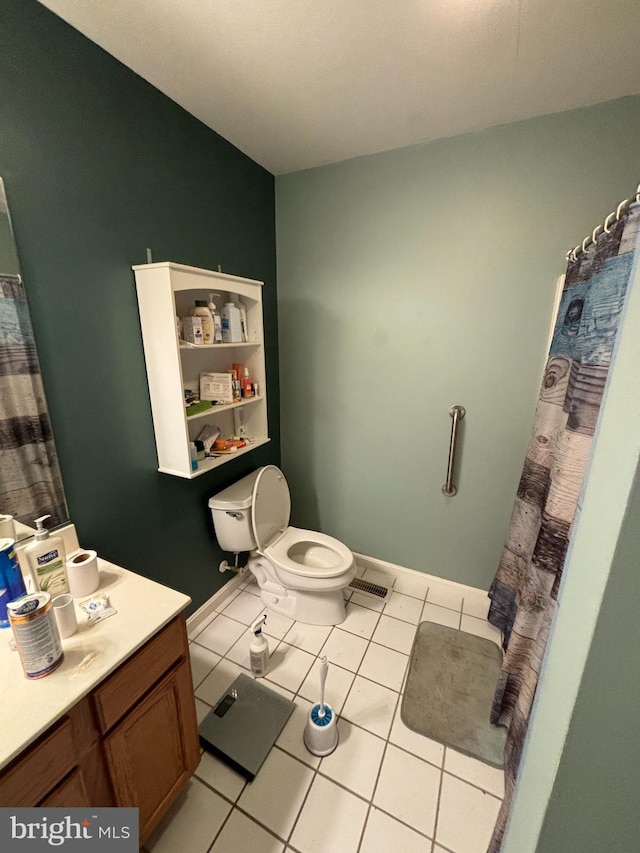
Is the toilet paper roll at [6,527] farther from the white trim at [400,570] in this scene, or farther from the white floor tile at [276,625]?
the white trim at [400,570]

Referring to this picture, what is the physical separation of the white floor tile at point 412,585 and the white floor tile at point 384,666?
0.45m

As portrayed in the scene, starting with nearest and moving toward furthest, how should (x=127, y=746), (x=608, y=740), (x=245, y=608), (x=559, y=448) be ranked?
(x=608, y=740) → (x=127, y=746) → (x=559, y=448) → (x=245, y=608)

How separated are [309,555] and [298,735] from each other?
2.70 feet

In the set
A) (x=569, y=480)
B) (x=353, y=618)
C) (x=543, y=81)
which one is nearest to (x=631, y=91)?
(x=543, y=81)

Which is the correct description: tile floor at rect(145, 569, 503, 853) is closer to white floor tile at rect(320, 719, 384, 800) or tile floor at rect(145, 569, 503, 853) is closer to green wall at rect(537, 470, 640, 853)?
white floor tile at rect(320, 719, 384, 800)

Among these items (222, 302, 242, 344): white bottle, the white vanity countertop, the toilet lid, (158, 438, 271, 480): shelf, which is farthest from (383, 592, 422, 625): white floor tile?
(222, 302, 242, 344): white bottle

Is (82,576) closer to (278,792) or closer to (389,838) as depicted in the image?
(278,792)

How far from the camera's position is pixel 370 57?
116 cm

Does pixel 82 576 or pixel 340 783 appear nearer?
pixel 82 576

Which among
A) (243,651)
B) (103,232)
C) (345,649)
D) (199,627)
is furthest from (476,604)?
(103,232)

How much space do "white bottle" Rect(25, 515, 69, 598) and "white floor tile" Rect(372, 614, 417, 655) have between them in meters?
1.45

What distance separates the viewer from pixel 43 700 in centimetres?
72
